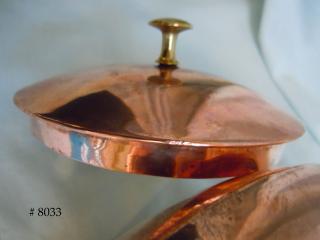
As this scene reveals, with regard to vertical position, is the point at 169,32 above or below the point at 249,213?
above

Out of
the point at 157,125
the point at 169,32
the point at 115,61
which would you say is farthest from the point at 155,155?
the point at 115,61

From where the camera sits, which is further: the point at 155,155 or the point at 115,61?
the point at 115,61

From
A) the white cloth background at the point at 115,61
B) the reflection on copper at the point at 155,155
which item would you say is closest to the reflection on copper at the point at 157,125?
the reflection on copper at the point at 155,155

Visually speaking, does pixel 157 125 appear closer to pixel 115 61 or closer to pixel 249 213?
pixel 249 213

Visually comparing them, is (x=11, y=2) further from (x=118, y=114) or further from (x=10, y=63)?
(x=118, y=114)

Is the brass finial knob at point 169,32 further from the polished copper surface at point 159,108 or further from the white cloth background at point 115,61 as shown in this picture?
the white cloth background at point 115,61

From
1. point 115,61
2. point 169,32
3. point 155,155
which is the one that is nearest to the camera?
point 155,155

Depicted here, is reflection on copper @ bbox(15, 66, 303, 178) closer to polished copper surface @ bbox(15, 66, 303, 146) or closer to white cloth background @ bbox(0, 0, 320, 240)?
polished copper surface @ bbox(15, 66, 303, 146)

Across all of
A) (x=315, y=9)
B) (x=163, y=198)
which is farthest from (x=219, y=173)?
(x=315, y=9)
